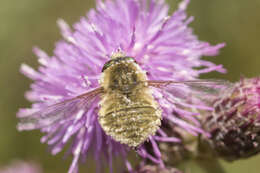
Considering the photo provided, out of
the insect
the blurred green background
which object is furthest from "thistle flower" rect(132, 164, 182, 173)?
the blurred green background

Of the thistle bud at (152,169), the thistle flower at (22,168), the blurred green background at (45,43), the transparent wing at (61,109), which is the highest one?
the blurred green background at (45,43)

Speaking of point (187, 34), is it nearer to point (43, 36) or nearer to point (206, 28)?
point (206, 28)

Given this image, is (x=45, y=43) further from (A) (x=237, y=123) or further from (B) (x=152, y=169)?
(A) (x=237, y=123)

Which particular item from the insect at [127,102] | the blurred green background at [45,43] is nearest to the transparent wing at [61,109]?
the insect at [127,102]

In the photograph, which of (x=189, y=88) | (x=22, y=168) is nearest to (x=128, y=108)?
(x=189, y=88)

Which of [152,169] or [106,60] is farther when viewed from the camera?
[152,169]

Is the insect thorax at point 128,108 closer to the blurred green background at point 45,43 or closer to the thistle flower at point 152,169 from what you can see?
the thistle flower at point 152,169
